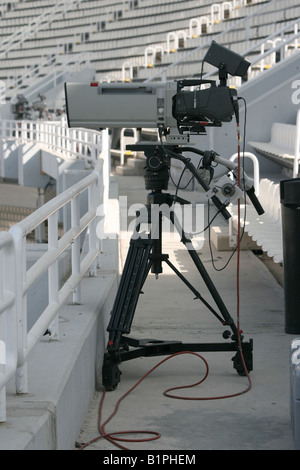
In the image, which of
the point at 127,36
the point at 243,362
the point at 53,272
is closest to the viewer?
the point at 53,272

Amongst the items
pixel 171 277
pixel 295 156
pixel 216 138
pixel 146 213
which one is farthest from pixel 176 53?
pixel 146 213

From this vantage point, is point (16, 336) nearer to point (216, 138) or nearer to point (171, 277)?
point (171, 277)

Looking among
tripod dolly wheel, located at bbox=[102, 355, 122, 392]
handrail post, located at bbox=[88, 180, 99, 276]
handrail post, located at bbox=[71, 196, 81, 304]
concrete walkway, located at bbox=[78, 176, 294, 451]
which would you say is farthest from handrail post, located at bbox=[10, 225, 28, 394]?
handrail post, located at bbox=[88, 180, 99, 276]

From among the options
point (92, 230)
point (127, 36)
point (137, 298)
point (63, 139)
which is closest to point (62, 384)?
point (137, 298)

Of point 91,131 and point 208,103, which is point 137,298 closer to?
point 208,103

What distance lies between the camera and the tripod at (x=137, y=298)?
172 inches

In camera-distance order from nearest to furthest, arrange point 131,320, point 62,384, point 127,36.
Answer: point 62,384 < point 131,320 < point 127,36

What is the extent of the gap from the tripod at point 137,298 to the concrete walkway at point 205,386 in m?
0.14

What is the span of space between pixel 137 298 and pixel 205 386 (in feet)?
1.73

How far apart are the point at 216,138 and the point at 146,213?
27.3 feet

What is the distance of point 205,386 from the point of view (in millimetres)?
4465

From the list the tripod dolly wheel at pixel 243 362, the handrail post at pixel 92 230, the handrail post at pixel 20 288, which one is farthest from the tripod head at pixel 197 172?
the handrail post at pixel 20 288

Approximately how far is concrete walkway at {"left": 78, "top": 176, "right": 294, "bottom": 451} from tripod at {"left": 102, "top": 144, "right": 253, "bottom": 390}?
0.14 metres

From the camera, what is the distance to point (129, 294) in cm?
442
